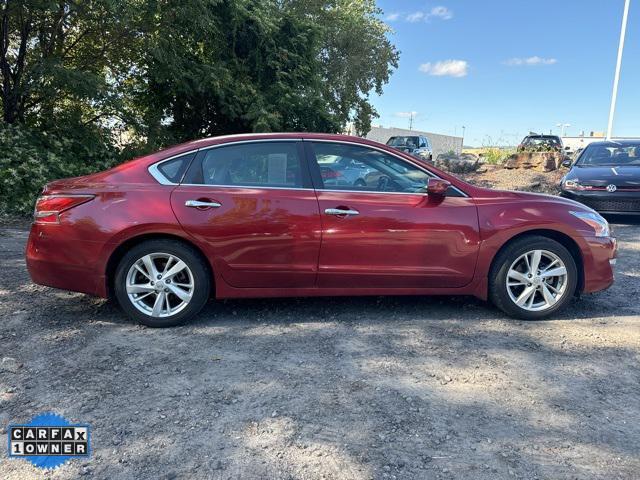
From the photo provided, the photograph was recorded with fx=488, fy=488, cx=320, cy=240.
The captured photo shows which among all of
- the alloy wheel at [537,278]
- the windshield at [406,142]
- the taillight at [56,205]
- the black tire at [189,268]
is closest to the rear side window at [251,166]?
the black tire at [189,268]

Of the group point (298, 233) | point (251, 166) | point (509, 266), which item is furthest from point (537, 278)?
point (251, 166)

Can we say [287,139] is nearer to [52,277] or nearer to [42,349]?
[52,277]

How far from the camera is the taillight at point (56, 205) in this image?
377 cm

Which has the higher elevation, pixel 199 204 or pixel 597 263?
pixel 199 204

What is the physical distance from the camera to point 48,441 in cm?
242

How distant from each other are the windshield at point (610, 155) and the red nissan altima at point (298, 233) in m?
6.51

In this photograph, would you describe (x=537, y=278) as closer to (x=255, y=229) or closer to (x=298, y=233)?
(x=298, y=233)

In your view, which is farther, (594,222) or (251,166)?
(594,222)

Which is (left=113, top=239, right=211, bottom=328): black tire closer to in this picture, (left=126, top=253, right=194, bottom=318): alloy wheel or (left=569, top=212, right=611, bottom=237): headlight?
(left=126, top=253, right=194, bottom=318): alloy wheel

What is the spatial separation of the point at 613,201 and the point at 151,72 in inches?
394

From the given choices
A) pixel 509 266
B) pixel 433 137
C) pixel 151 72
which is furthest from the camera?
pixel 433 137

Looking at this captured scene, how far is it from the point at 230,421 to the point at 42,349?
170cm

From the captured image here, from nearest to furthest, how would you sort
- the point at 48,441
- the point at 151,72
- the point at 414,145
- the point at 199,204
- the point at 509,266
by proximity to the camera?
the point at 48,441, the point at 199,204, the point at 509,266, the point at 151,72, the point at 414,145

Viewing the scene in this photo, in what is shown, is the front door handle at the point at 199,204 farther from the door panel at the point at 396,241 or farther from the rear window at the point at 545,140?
the rear window at the point at 545,140
